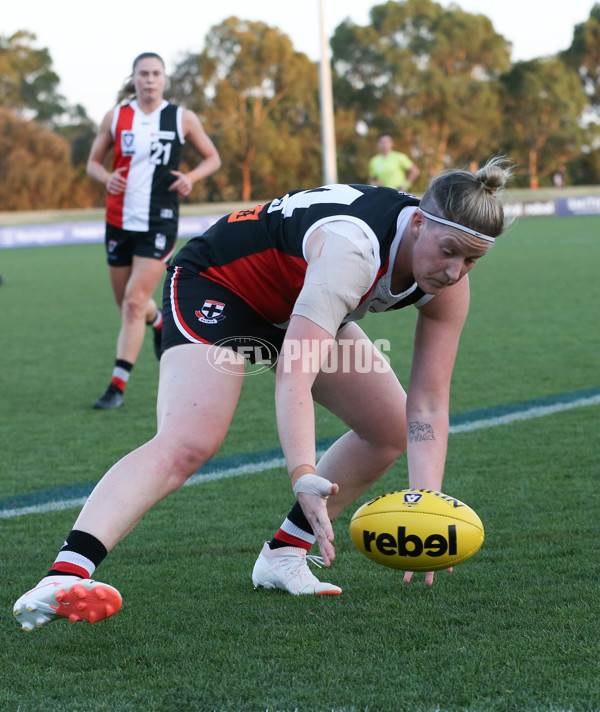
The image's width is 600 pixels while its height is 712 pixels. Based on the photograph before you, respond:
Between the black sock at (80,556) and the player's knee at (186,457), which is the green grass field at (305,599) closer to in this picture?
the black sock at (80,556)

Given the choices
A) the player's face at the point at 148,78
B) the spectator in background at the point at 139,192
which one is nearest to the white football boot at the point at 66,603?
the spectator in background at the point at 139,192

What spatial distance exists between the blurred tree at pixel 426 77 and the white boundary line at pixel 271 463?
157 ft

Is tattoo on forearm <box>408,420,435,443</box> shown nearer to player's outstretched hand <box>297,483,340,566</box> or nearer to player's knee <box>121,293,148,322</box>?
player's outstretched hand <box>297,483,340,566</box>

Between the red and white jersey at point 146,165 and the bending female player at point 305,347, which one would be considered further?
the red and white jersey at point 146,165

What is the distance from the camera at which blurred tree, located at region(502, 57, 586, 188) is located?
183 ft

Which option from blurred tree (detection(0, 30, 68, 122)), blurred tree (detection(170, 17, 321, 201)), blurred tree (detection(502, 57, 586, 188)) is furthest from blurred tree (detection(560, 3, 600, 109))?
blurred tree (detection(0, 30, 68, 122))

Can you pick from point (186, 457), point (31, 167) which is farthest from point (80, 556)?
point (31, 167)

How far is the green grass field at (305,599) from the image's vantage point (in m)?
2.51

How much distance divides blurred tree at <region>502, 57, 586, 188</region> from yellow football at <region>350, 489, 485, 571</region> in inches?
2161

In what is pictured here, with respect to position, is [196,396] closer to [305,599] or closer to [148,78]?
[305,599]

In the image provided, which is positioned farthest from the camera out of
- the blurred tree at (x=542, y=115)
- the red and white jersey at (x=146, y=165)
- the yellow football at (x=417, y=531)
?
the blurred tree at (x=542, y=115)

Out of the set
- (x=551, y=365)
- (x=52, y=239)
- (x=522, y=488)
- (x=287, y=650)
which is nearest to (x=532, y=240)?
(x=52, y=239)

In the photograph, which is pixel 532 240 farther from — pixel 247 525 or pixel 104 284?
pixel 247 525

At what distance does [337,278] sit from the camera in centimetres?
263
